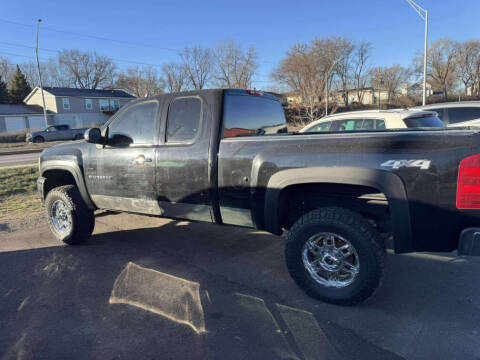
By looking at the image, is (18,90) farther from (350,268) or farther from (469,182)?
(469,182)

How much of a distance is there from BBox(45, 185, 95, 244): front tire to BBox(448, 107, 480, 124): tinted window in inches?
332

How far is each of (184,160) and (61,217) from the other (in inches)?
94.6

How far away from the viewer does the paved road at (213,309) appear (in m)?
2.59

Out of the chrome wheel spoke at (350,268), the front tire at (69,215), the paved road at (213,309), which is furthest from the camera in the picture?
the front tire at (69,215)

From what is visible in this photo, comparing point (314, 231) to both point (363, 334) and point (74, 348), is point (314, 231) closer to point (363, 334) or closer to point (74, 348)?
point (363, 334)

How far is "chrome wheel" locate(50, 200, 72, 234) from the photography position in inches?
191

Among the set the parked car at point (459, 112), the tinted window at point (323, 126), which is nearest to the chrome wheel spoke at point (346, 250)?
the tinted window at point (323, 126)

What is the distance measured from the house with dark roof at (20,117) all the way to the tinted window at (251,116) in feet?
158

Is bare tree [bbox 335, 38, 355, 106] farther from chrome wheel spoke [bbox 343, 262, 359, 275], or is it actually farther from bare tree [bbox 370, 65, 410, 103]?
chrome wheel spoke [bbox 343, 262, 359, 275]

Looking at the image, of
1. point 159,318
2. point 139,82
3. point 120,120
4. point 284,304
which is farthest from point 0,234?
point 139,82

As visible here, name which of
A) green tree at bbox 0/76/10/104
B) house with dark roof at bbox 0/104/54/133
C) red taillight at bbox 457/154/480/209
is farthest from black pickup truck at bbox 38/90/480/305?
green tree at bbox 0/76/10/104

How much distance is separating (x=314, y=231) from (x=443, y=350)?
1.25 meters

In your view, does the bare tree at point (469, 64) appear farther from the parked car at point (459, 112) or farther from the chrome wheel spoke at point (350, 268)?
the chrome wheel spoke at point (350, 268)

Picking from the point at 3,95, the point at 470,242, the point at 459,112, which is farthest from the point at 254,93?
the point at 3,95
